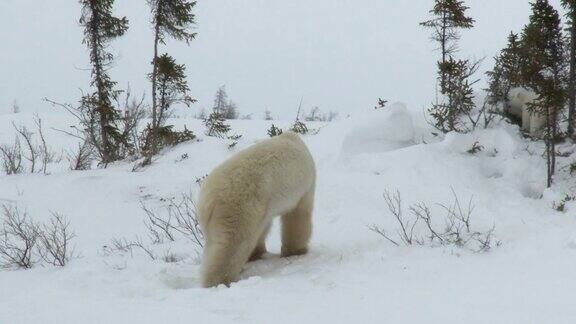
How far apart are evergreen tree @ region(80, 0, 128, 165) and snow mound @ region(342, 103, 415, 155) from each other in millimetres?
9551

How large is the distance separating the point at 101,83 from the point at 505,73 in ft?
43.1

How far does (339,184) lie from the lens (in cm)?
909

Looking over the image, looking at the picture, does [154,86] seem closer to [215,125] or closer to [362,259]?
[215,125]

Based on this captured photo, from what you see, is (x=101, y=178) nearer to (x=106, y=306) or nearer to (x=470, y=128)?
(x=470, y=128)

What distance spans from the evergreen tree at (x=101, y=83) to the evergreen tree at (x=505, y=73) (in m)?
12.3

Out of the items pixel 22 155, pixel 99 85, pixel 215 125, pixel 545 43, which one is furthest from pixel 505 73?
pixel 22 155

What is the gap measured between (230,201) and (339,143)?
738 centimetres

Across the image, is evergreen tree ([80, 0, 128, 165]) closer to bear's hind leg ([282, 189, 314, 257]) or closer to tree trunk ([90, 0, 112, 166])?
tree trunk ([90, 0, 112, 166])

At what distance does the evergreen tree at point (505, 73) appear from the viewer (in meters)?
11.4

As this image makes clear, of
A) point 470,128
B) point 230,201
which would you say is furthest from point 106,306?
point 470,128

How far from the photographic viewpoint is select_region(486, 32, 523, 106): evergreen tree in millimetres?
11391

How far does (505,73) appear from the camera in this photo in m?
11.5

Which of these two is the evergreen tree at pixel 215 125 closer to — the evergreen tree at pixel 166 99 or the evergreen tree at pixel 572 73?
the evergreen tree at pixel 166 99

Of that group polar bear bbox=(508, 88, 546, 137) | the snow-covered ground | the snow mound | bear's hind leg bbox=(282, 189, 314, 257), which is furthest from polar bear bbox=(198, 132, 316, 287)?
polar bear bbox=(508, 88, 546, 137)
